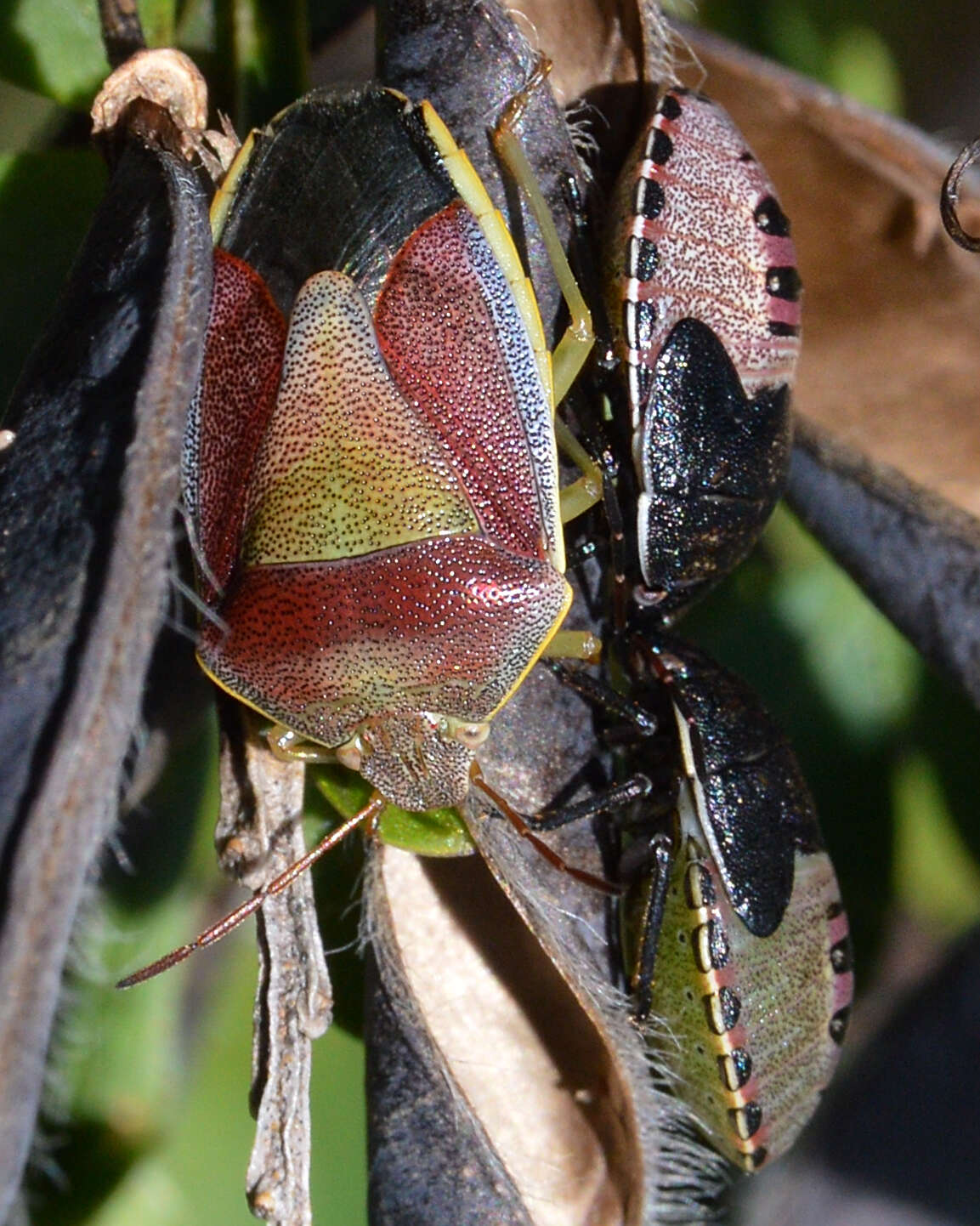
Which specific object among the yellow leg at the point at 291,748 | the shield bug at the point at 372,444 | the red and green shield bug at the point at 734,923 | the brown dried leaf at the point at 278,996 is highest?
the shield bug at the point at 372,444

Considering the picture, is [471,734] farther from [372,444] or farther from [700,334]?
[700,334]

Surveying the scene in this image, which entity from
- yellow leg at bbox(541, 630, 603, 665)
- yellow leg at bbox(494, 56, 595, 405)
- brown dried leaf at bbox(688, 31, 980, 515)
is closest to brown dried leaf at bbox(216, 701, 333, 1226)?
yellow leg at bbox(541, 630, 603, 665)

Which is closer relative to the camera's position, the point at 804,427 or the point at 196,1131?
the point at 196,1131

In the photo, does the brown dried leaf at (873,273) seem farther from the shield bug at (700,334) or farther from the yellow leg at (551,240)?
the yellow leg at (551,240)

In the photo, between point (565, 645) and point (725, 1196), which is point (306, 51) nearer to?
point (565, 645)

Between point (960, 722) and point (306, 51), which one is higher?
point (306, 51)

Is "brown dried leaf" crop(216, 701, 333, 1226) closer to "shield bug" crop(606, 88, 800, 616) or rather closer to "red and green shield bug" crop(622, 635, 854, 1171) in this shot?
"red and green shield bug" crop(622, 635, 854, 1171)

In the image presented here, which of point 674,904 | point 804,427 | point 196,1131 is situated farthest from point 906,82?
point 196,1131

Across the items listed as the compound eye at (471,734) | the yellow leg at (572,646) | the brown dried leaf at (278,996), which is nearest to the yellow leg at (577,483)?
the yellow leg at (572,646)
